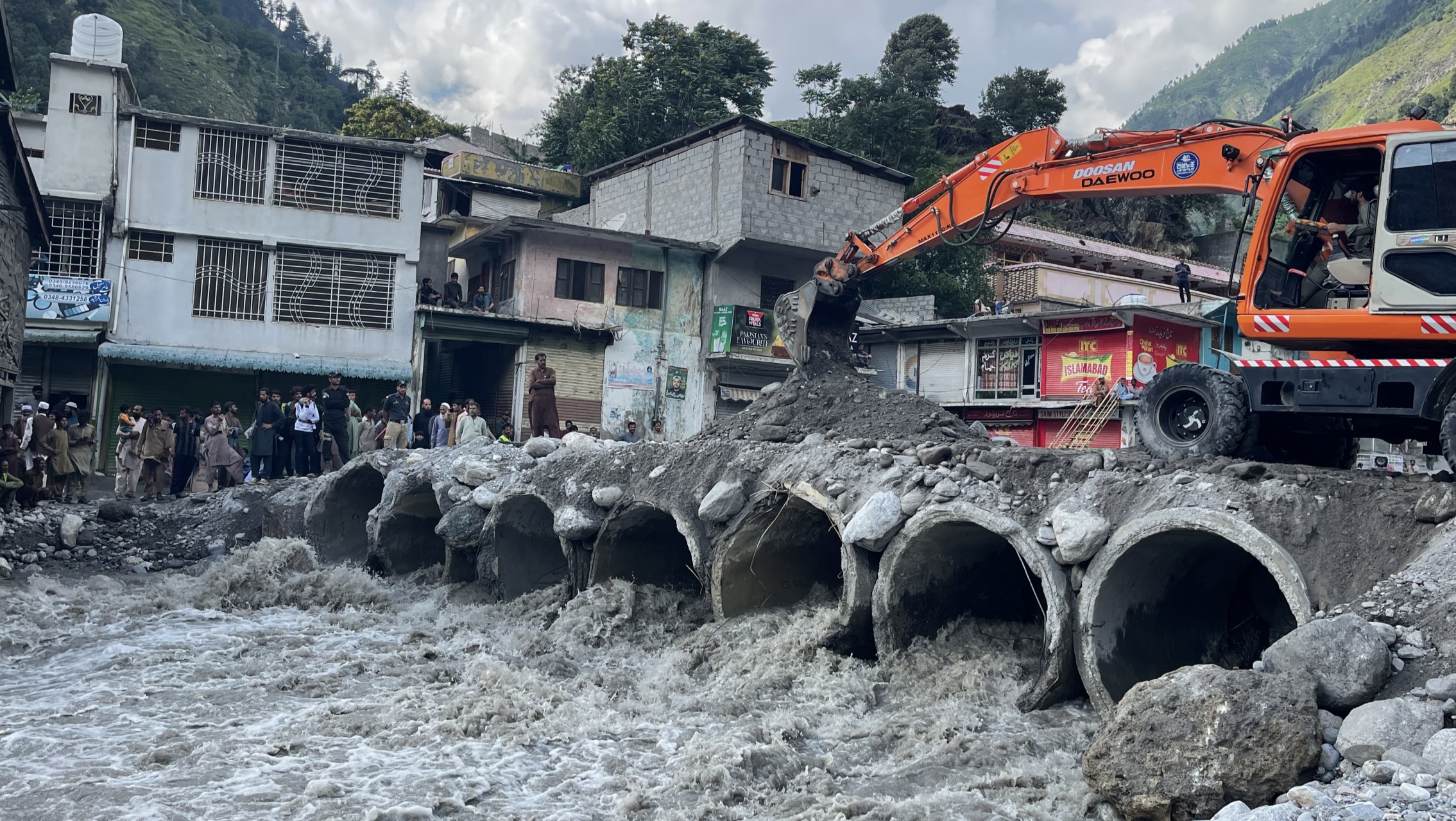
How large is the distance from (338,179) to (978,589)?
18.2 m

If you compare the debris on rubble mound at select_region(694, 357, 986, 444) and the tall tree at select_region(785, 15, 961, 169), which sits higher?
the tall tree at select_region(785, 15, 961, 169)

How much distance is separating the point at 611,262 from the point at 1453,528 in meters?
21.4

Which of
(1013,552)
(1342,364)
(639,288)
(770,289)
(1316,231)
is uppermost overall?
(770,289)

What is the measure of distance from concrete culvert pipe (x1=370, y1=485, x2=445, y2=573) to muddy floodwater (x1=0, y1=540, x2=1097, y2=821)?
246cm

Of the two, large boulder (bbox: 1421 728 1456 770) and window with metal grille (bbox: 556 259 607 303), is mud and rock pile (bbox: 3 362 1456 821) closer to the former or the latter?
large boulder (bbox: 1421 728 1456 770)

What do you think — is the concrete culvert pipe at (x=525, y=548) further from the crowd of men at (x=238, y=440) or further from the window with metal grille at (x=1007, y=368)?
the window with metal grille at (x=1007, y=368)

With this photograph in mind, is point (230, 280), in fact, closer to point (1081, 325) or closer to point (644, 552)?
point (644, 552)

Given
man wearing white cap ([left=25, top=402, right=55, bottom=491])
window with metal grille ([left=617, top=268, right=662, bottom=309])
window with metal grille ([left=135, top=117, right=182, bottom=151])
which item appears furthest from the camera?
window with metal grille ([left=617, top=268, right=662, bottom=309])

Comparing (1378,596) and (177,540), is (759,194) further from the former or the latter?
(1378,596)

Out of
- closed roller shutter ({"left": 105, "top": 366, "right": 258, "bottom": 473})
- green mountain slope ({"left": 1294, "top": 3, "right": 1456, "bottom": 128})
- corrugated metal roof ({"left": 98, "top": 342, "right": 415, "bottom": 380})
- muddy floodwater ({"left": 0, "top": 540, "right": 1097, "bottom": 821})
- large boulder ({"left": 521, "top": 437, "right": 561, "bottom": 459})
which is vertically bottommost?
muddy floodwater ({"left": 0, "top": 540, "right": 1097, "bottom": 821})

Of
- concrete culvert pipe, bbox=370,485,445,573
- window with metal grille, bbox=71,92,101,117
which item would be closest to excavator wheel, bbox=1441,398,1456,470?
concrete culvert pipe, bbox=370,485,445,573

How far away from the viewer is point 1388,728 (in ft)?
17.7

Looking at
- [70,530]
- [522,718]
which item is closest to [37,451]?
[70,530]

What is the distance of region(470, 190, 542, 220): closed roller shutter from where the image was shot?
3051cm
